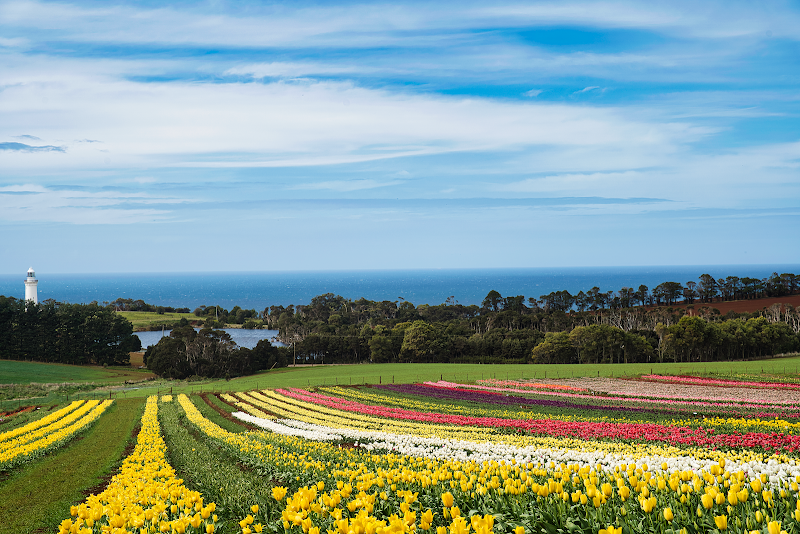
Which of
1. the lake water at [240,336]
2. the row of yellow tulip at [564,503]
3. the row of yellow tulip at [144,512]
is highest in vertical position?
the row of yellow tulip at [564,503]

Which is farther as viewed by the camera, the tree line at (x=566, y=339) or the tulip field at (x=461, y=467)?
the tree line at (x=566, y=339)

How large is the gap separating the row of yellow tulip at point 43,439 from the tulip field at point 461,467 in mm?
113

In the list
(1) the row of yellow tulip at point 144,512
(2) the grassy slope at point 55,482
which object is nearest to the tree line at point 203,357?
(2) the grassy slope at point 55,482

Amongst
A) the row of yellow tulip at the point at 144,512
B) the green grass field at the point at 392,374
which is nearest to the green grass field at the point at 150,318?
the green grass field at the point at 392,374

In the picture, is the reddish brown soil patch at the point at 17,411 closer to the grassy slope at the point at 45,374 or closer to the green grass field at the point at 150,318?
the grassy slope at the point at 45,374

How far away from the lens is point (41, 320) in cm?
8056

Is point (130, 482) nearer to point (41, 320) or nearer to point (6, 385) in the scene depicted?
point (6, 385)

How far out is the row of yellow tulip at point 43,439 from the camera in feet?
56.0

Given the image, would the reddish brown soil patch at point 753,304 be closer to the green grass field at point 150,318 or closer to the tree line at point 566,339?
the tree line at point 566,339

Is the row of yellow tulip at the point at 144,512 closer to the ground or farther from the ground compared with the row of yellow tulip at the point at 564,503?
closer to the ground

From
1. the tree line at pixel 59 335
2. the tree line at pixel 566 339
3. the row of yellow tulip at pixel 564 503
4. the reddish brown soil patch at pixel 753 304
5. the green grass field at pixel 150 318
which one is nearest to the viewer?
the row of yellow tulip at pixel 564 503

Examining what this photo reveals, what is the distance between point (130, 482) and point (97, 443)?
1641 cm

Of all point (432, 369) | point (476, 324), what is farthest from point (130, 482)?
point (476, 324)

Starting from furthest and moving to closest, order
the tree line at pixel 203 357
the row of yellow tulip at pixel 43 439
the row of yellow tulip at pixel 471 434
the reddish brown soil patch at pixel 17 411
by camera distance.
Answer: the tree line at pixel 203 357 → the reddish brown soil patch at pixel 17 411 → the row of yellow tulip at pixel 43 439 → the row of yellow tulip at pixel 471 434
